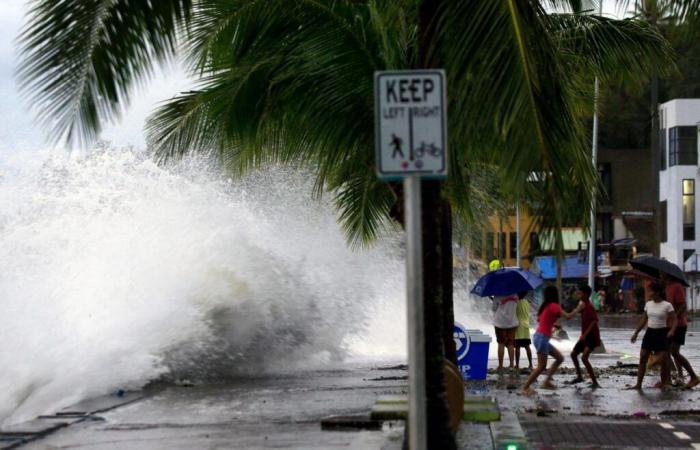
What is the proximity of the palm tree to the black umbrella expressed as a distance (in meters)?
4.34

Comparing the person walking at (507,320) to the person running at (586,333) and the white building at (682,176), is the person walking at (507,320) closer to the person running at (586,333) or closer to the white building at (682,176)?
the person running at (586,333)

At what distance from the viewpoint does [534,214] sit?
8.38 metres

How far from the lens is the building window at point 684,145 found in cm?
6431

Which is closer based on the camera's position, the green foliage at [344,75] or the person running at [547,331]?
the green foliage at [344,75]

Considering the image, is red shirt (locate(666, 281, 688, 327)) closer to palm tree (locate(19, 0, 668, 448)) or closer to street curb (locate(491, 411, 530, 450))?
palm tree (locate(19, 0, 668, 448))

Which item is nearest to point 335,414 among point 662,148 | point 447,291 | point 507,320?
point 447,291

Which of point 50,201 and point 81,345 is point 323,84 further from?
point 50,201

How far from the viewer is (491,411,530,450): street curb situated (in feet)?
33.2

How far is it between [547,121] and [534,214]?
0.66 m

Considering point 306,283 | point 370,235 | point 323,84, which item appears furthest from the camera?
point 306,283

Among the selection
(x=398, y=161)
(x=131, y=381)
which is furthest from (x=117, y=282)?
(x=398, y=161)

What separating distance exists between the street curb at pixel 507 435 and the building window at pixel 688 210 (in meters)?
54.4

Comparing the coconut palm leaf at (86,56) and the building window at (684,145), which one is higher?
the building window at (684,145)

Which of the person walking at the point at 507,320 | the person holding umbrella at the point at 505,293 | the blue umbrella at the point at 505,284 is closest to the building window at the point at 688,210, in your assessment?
the person holding umbrella at the point at 505,293
